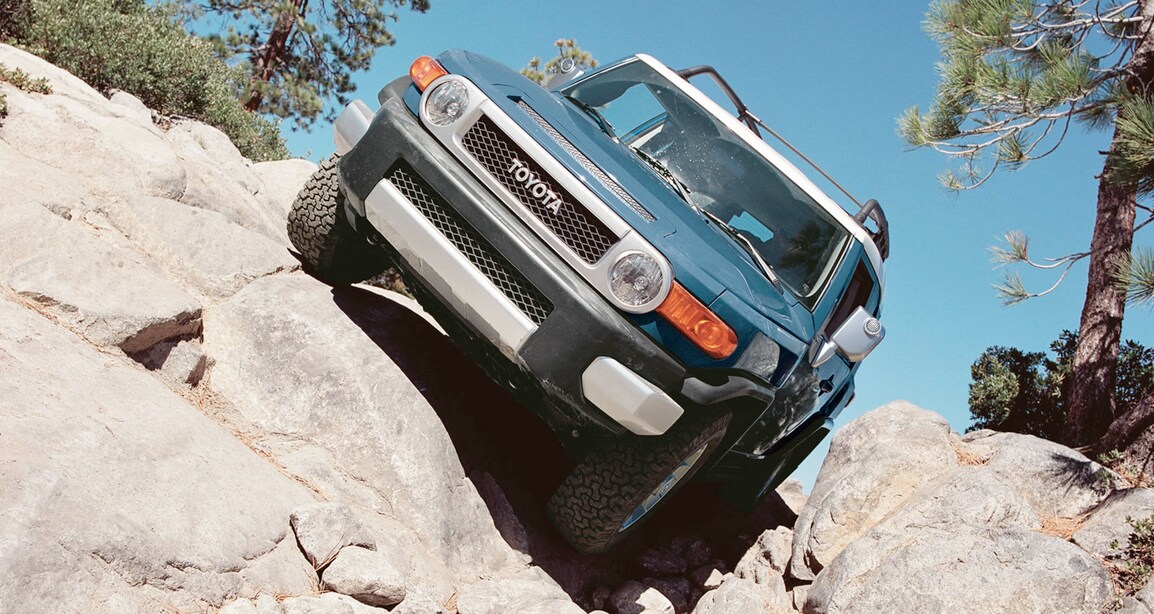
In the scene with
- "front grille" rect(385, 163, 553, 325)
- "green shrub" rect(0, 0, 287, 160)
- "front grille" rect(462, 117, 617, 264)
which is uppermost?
"front grille" rect(462, 117, 617, 264)

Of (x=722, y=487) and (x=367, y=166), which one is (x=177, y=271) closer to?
(x=367, y=166)

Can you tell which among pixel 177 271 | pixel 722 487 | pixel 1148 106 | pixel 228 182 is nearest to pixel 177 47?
pixel 228 182

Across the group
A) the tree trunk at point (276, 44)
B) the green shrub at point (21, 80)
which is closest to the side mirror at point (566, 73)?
the green shrub at point (21, 80)

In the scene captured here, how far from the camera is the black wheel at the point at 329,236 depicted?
5387 millimetres

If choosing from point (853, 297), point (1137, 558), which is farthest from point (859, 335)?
point (1137, 558)

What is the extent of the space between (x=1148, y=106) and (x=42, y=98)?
7.87 m

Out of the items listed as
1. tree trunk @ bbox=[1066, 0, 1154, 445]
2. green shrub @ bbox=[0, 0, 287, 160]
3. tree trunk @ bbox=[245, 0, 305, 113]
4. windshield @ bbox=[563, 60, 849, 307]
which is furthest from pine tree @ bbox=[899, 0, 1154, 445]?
tree trunk @ bbox=[245, 0, 305, 113]

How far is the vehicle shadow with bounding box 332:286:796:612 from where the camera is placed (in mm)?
5320

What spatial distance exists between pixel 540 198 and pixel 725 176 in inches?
58.1

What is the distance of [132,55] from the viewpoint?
33.1 ft

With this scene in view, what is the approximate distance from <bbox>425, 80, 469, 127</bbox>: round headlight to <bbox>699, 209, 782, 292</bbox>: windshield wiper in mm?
1420

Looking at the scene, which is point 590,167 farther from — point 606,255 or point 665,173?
point 665,173

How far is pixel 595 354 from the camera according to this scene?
406 centimetres

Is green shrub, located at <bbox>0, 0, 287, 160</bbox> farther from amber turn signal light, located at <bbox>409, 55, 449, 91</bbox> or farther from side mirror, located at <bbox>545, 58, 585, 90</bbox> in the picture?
amber turn signal light, located at <bbox>409, 55, 449, 91</bbox>
